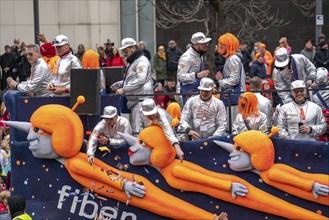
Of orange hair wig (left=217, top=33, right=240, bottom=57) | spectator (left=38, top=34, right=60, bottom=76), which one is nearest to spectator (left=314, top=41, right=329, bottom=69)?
orange hair wig (left=217, top=33, right=240, bottom=57)

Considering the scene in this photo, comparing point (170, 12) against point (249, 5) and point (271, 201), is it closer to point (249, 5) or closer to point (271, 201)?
point (249, 5)

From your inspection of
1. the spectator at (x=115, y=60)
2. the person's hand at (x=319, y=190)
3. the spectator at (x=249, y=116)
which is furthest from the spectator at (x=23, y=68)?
the person's hand at (x=319, y=190)

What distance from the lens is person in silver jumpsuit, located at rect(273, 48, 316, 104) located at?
15.1m

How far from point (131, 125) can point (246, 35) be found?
1564 cm

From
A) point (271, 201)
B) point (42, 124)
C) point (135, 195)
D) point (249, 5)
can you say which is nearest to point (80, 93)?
point (42, 124)

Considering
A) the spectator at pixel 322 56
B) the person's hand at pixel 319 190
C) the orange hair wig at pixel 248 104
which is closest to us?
the person's hand at pixel 319 190

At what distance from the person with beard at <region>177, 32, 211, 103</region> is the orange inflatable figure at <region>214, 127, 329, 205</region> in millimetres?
1622

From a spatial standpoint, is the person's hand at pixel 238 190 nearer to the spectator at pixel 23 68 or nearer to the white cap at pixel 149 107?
the white cap at pixel 149 107

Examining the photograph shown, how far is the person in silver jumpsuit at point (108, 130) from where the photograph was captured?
563 inches

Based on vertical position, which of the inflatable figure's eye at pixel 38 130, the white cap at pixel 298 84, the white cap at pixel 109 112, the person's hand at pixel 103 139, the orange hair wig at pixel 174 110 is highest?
the white cap at pixel 298 84

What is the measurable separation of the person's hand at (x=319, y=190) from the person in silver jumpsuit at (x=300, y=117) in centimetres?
71

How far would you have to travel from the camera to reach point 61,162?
14.7m

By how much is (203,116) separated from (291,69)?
1602mm

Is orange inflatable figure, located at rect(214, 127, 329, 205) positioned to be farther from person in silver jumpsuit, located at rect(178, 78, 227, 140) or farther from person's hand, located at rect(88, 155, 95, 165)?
person's hand, located at rect(88, 155, 95, 165)
